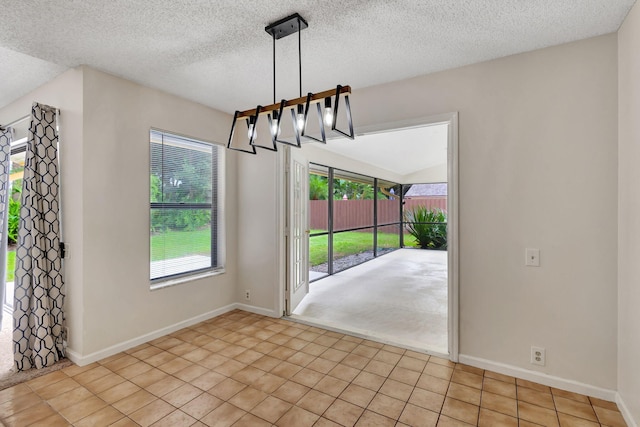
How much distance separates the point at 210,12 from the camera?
1854mm

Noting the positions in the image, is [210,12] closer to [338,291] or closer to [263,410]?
[263,410]

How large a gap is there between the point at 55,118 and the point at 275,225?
7.23 feet

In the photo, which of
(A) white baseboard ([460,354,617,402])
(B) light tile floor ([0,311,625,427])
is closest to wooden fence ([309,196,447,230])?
(B) light tile floor ([0,311,625,427])

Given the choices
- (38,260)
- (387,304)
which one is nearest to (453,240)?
(387,304)

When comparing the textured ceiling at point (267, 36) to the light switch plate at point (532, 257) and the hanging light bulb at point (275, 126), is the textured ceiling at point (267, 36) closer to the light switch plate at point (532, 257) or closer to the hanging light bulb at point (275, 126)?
the hanging light bulb at point (275, 126)

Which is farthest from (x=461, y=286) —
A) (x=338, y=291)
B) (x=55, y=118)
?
(x=55, y=118)

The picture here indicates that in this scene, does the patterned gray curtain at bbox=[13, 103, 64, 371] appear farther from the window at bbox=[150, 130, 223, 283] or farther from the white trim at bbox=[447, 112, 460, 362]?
the white trim at bbox=[447, 112, 460, 362]

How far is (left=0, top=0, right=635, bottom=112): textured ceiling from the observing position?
1807mm

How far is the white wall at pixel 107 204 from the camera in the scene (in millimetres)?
2553

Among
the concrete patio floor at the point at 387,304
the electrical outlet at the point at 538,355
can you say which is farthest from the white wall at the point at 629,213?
the concrete patio floor at the point at 387,304

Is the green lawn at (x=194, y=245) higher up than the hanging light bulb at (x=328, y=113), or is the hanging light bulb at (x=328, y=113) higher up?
the hanging light bulb at (x=328, y=113)

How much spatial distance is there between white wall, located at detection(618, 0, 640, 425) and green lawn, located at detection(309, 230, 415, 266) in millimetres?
4625

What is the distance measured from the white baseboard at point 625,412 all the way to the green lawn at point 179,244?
3702 millimetres

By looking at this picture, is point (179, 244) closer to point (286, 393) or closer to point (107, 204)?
point (107, 204)
